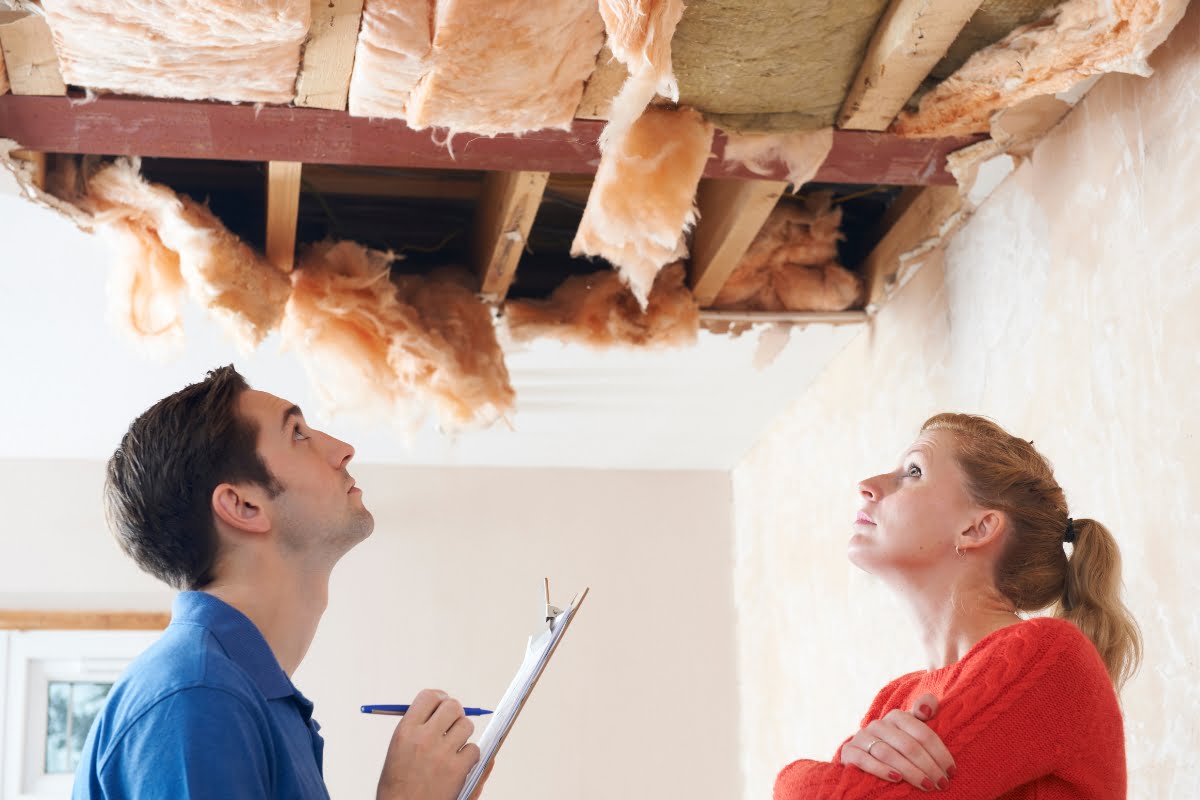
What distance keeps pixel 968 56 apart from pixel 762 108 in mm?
341

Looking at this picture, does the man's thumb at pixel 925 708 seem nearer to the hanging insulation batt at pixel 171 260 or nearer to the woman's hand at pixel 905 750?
the woman's hand at pixel 905 750

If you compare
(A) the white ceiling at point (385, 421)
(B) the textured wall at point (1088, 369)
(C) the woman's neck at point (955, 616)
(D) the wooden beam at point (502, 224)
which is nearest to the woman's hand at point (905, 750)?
(C) the woman's neck at point (955, 616)

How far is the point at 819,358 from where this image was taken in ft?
10.9

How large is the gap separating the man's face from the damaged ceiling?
553 millimetres

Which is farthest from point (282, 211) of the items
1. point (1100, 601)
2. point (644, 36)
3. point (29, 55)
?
point (1100, 601)

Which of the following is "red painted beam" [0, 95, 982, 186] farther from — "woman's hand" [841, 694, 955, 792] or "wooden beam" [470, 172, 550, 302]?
"woman's hand" [841, 694, 955, 792]

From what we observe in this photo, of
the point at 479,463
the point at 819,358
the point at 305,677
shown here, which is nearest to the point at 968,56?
the point at 819,358

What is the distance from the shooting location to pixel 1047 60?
189 cm

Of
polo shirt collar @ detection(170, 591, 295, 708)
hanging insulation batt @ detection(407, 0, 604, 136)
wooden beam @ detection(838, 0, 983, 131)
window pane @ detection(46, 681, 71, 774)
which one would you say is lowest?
window pane @ detection(46, 681, 71, 774)

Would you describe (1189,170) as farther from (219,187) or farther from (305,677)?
(305,677)

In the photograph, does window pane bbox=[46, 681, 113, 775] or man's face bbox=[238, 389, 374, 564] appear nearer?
man's face bbox=[238, 389, 374, 564]

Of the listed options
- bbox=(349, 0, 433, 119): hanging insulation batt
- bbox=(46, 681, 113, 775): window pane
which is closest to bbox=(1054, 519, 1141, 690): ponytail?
bbox=(349, 0, 433, 119): hanging insulation batt

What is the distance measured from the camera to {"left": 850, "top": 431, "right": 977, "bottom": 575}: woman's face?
162 cm

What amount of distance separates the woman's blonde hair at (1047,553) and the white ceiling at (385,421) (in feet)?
4.60
